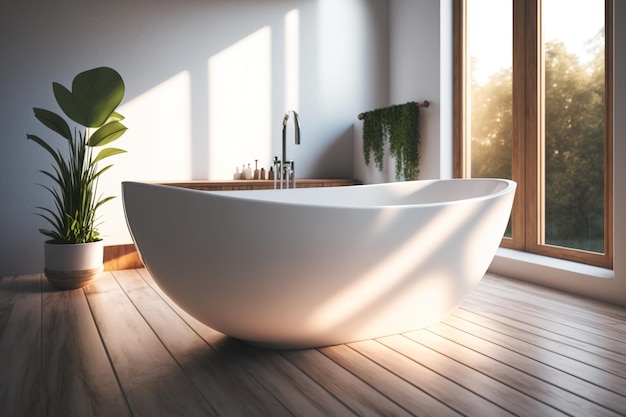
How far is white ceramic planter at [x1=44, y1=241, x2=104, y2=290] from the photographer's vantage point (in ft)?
9.86

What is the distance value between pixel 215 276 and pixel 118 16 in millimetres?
2748

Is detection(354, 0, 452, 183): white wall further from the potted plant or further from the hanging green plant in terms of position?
the potted plant

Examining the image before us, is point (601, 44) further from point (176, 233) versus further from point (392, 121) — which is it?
point (176, 233)

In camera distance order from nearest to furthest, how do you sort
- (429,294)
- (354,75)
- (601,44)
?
1. (429,294)
2. (601,44)
3. (354,75)

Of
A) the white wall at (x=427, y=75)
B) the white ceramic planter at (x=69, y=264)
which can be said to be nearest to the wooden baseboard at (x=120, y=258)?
the white ceramic planter at (x=69, y=264)

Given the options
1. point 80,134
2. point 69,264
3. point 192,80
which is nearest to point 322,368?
point 69,264

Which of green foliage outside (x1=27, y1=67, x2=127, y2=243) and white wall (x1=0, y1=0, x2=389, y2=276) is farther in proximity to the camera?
white wall (x1=0, y1=0, x2=389, y2=276)

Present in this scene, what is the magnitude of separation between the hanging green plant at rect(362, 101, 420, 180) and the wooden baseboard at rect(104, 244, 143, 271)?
6.52 feet

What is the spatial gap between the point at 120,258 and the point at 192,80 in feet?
4.59

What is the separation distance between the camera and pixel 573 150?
2.94m

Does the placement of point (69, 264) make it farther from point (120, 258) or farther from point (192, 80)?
point (192, 80)

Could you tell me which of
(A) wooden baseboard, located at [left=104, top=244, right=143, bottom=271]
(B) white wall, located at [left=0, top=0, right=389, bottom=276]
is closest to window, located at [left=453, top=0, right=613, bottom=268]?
(B) white wall, located at [left=0, top=0, right=389, bottom=276]

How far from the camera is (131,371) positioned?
1753 millimetres

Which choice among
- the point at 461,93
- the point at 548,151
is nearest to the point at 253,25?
the point at 461,93
